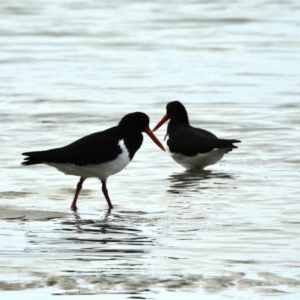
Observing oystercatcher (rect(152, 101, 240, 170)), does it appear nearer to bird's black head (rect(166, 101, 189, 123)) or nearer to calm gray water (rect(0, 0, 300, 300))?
calm gray water (rect(0, 0, 300, 300))

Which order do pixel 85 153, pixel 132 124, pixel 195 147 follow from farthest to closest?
pixel 195 147 < pixel 132 124 < pixel 85 153

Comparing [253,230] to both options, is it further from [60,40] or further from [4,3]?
[4,3]

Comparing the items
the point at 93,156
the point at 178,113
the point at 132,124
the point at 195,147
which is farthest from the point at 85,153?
the point at 178,113

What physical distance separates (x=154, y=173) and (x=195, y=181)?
508 millimetres

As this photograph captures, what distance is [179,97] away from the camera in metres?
16.2

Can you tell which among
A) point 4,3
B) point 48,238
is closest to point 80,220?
point 48,238

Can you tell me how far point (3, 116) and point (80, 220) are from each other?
6.46 m

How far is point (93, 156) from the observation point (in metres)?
8.65

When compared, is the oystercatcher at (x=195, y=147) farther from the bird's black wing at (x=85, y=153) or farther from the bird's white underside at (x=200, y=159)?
the bird's black wing at (x=85, y=153)

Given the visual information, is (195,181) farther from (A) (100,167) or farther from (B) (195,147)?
(A) (100,167)

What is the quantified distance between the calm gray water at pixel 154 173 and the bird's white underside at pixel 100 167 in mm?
288

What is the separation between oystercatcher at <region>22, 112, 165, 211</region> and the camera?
8.51m

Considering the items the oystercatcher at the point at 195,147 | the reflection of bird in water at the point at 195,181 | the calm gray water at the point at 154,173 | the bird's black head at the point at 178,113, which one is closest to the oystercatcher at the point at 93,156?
the calm gray water at the point at 154,173

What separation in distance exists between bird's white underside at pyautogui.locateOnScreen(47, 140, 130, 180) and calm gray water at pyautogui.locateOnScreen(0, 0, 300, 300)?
29cm
